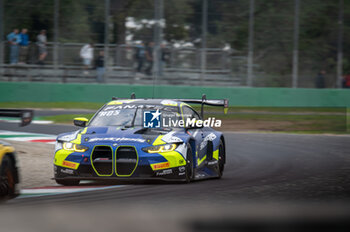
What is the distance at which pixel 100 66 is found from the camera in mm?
26031

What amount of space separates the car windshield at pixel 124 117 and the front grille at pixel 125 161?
82 cm

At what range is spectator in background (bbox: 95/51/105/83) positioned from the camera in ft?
85.1

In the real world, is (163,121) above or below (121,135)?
above

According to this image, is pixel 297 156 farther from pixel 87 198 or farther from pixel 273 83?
pixel 273 83

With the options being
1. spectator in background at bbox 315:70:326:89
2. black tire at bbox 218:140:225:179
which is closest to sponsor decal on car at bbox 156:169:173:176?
black tire at bbox 218:140:225:179

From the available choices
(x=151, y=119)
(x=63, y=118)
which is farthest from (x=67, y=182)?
(x=63, y=118)

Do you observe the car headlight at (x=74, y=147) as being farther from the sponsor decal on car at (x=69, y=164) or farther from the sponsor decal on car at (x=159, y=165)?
the sponsor decal on car at (x=159, y=165)

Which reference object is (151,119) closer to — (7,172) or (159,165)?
(159,165)

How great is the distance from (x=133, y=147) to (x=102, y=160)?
43 cm

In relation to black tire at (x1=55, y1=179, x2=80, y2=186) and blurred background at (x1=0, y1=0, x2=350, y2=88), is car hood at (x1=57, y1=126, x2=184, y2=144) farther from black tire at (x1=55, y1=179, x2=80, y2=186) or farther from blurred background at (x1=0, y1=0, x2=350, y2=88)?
blurred background at (x1=0, y1=0, x2=350, y2=88)

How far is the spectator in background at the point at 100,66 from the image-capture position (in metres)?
25.9

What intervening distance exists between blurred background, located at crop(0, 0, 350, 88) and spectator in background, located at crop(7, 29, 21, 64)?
144mm

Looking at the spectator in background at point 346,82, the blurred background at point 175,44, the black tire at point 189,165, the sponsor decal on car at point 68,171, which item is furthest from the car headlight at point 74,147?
the spectator in background at point 346,82

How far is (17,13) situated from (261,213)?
827 inches
